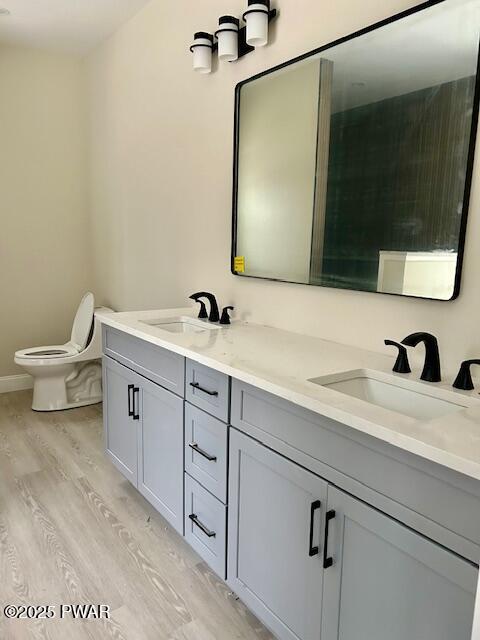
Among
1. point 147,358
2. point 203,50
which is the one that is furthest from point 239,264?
point 203,50

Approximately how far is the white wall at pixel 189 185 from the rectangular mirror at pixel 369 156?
70 mm

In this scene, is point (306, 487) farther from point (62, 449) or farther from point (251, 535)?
point (62, 449)

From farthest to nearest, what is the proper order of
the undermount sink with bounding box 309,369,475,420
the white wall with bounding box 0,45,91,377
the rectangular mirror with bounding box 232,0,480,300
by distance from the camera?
the white wall with bounding box 0,45,91,377
the rectangular mirror with bounding box 232,0,480,300
the undermount sink with bounding box 309,369,475,420

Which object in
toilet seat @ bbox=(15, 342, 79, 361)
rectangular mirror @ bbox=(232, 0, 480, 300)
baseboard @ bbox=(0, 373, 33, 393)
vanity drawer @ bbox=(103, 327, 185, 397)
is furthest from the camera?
baseboard @ bbox=(0, 373, 33, 393)

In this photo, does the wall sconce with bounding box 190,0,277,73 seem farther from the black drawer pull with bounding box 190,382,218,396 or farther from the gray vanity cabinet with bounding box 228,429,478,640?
Answer: the gray vanity cabinet with bounding box 228,429,478,640

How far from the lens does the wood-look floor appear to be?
1606 mm

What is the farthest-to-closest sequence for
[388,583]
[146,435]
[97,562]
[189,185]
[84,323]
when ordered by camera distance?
[84,323], [189,185], [146,435], [97,562], [388,583]

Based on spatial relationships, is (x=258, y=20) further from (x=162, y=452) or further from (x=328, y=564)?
(x=328, y=564)

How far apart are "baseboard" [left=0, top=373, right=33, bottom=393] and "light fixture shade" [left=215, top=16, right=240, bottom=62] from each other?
2992 mm

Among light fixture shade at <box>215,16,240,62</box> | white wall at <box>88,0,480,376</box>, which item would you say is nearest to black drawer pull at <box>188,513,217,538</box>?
white wall at <box>88,0,480,376</box>

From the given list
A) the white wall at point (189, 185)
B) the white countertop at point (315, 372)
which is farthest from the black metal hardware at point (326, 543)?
the white wall at point (189, 185)

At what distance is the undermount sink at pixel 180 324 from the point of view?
91.4 inches

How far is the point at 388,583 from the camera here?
110 centimetres

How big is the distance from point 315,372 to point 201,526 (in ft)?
2.53
